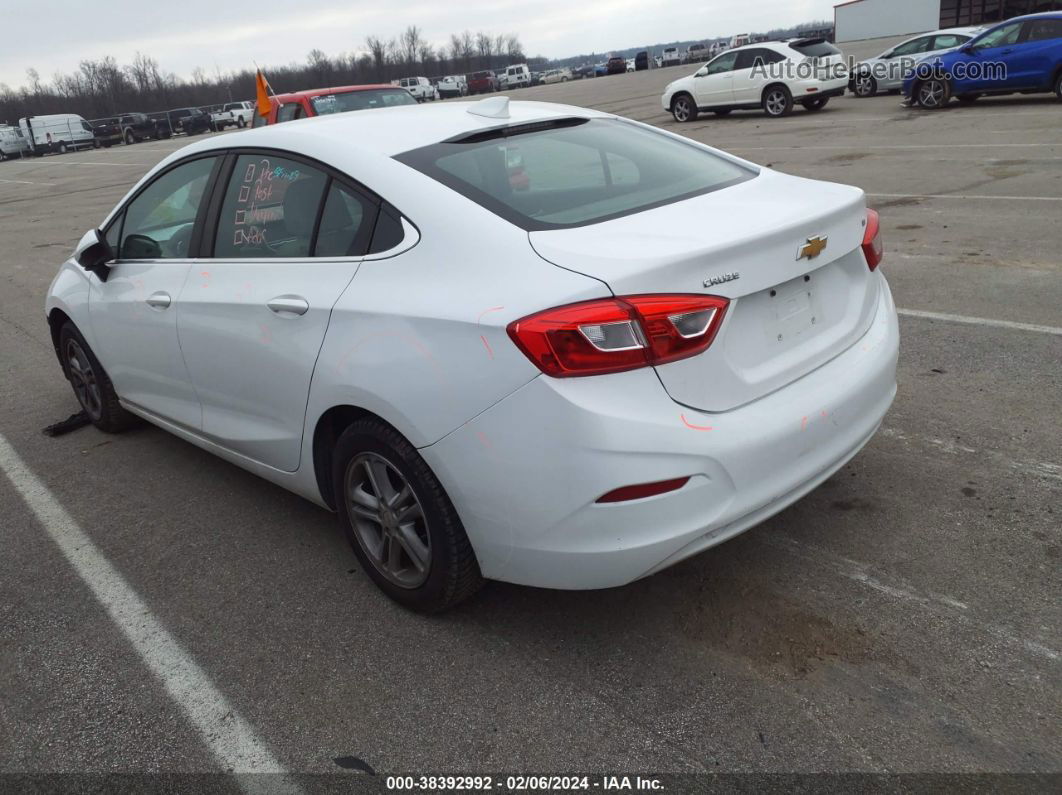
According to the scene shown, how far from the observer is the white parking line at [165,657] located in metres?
2.62

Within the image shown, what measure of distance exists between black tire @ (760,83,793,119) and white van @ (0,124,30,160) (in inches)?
1810

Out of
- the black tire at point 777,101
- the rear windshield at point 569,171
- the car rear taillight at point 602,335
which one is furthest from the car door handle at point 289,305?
the black tire at point 777,101

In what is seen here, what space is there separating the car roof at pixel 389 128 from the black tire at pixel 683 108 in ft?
64.3

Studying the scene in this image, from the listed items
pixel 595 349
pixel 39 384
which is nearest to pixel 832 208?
pixel 595 349

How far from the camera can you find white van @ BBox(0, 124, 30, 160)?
5047cm

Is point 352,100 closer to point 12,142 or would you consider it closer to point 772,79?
point 772,79

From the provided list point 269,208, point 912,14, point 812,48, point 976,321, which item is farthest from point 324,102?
point 912,14

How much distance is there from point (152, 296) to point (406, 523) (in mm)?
1873

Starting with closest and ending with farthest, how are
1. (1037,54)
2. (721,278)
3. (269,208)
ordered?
1. (721,278)
2. (269,208)
3. (1037,54)

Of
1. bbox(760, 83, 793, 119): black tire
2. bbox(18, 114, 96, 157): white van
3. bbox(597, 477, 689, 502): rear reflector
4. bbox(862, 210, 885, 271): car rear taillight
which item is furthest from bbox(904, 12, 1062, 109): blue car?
bbox(18, 114, 96, 157): white van

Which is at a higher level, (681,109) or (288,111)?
(288,111)

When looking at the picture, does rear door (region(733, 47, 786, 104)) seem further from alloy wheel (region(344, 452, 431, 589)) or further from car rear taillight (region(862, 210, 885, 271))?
alloy wheel (region(344, 452, 431, 589))

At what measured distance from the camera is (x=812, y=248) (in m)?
2.84

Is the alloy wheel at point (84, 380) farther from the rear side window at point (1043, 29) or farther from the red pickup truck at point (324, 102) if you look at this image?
the rear side window at point (1043, 29)
